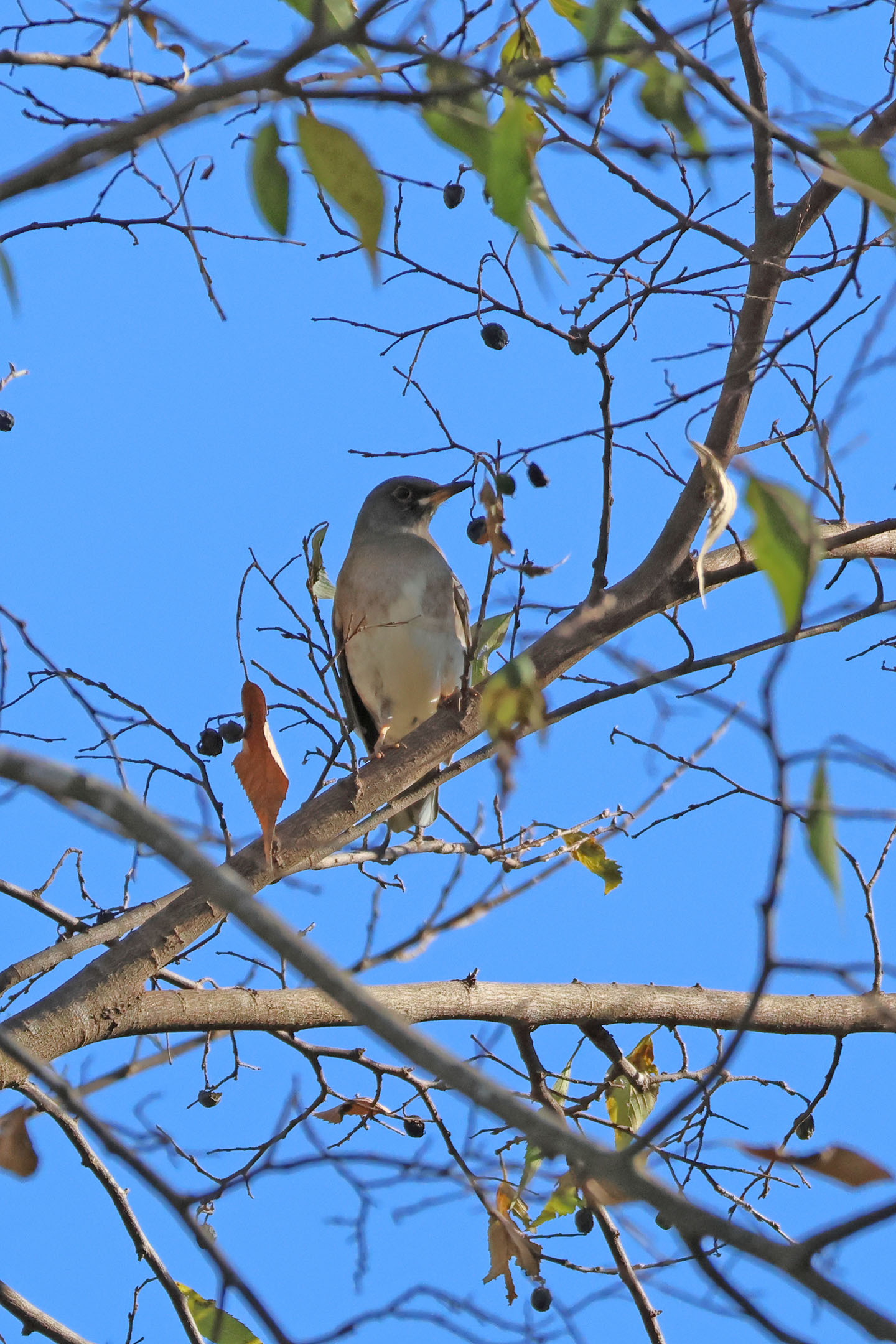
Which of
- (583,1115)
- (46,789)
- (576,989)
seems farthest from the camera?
(576,989)

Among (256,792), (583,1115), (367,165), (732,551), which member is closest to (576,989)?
(583,1115)

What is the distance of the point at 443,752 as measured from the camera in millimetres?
3799

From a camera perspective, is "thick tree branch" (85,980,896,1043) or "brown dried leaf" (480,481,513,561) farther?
"thick tree branch" (85,980,896,1043)

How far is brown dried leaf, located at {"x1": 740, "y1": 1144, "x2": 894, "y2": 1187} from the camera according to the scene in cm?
167

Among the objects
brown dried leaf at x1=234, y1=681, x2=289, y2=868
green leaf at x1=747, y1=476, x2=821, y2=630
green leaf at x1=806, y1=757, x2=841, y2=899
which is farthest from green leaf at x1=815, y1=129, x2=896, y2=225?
brown dried leaf at x1=234, y1=681, x2=289, y2=868

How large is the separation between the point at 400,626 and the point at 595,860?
240cm

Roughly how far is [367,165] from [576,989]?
10.1 ft

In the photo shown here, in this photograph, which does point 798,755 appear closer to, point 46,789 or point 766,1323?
point 766,1323

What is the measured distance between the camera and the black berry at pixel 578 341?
292 cm

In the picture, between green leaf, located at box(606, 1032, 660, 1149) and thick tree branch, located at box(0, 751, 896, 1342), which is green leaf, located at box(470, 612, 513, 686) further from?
thick tree branch, located at box(0, 751, 896, 1342)

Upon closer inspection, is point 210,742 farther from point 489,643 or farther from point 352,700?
point 352,700

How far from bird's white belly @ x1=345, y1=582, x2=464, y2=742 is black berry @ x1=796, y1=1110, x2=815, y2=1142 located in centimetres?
284

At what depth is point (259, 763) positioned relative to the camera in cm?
249

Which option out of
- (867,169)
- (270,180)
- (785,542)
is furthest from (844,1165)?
(270,180)
